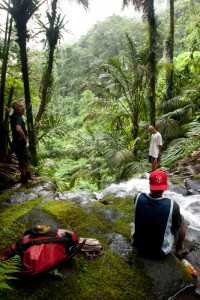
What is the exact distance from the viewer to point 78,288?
2.70m

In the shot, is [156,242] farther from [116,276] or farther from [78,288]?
[78,288]

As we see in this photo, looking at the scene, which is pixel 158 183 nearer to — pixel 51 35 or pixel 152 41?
pixel 51 35

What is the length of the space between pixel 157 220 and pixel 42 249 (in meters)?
1.20

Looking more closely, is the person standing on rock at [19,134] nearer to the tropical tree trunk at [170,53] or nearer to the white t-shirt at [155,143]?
the white t-shirt at [155,143]

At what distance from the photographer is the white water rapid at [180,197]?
16.5 ft

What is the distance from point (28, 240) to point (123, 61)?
9564 mm

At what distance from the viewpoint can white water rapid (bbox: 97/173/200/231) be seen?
502 cm

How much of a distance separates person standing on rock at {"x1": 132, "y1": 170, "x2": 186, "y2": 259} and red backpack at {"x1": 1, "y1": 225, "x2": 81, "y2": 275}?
0.73 m

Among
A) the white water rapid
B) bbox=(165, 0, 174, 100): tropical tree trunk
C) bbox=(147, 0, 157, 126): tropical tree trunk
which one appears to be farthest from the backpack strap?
bbox=(165, 0, 174, 100): tropical tree trunk

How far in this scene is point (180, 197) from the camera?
6.19 metres

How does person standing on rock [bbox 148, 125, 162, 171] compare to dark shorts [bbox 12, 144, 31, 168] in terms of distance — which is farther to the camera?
person standing on rock [bbox 148, 125, 162, 171]

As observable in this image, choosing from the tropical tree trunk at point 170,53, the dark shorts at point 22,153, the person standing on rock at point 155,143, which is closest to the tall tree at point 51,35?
the dark shorts at point 22,153

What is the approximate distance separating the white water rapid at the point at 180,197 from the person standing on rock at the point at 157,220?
1797 mm

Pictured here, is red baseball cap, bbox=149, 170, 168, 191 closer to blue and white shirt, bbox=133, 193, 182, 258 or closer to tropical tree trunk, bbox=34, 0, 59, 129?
blue and white shirt, bbox=133, 193, 182, 258
